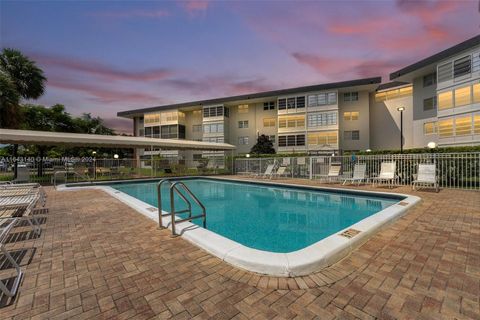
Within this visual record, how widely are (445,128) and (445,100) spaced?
243 cm

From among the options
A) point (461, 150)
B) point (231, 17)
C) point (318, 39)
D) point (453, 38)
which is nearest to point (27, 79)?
point (231, 17)

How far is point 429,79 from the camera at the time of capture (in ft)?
68.8

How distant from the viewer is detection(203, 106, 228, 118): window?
103 feet

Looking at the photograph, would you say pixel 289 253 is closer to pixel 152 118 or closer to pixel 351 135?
pixel 351 135

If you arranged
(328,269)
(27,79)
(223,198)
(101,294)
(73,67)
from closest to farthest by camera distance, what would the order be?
(101,294) → (328,269) → (223,198) → (27,79) → (73,67)

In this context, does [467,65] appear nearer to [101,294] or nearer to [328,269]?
[328,269]

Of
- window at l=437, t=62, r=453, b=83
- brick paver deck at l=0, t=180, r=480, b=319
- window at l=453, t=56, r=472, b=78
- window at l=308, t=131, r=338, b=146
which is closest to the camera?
brick paver deck at l=0, t=180, r=480, b=319

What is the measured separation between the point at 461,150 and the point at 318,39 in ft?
29.7

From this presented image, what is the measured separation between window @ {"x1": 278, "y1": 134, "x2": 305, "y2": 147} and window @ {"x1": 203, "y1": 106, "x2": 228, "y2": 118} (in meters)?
9.32

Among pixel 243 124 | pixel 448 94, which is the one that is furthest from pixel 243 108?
pixel 448 94

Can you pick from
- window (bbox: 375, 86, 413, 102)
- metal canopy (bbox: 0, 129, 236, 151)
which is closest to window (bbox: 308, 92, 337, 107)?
window (bbox: 375, 86, 413, 102)

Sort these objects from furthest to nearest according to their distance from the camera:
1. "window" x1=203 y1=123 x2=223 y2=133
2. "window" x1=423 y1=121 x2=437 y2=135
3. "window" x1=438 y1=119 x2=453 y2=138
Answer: "window" x1=203 y1=123 x2=223 y2=133
"window" x1=423 y1=121 x2=437 y2=135
"window" x1=438 y1=119 x2=453 y2=138

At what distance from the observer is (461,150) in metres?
10.5

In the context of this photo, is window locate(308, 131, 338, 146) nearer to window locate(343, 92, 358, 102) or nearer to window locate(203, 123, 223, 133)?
window locate(343, 92, 358, 102)
